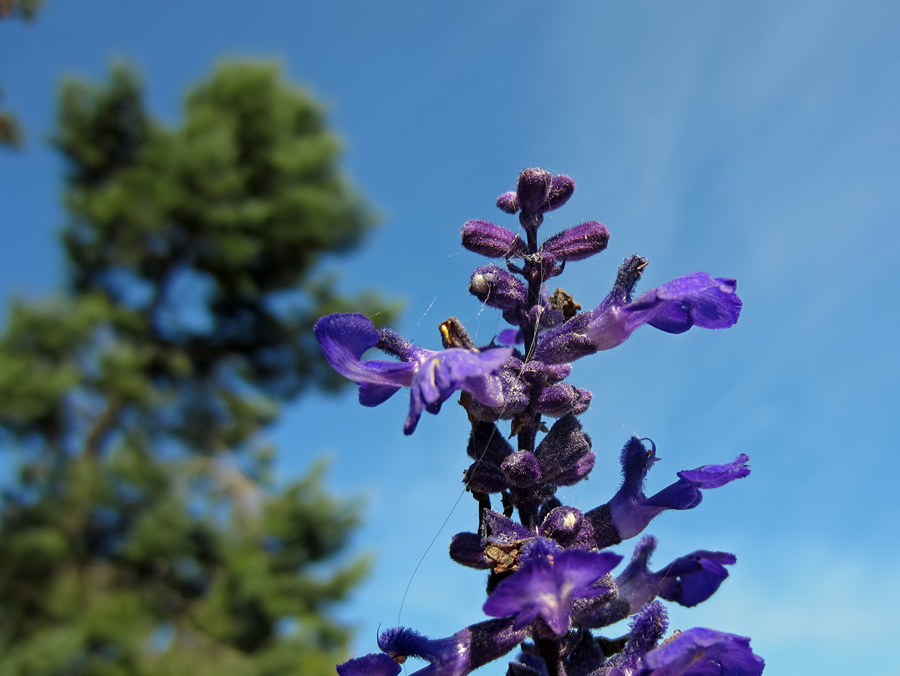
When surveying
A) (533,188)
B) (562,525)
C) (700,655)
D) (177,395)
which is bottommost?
(700,655)

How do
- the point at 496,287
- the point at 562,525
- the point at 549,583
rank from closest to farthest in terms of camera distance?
the point at 549,583 < the point at 562,525 < the point at 496,287

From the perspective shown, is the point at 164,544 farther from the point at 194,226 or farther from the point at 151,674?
the point at 194,226

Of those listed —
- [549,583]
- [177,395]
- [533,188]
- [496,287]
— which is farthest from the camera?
[177,395]

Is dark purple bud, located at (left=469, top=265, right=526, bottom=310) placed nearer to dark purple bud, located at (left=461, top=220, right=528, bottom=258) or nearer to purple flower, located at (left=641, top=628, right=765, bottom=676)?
dark purple bud, located at (left=461, top=220, right=528, bottom=258)

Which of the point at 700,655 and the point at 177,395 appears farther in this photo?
the point at 177,395

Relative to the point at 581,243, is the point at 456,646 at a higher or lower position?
lower

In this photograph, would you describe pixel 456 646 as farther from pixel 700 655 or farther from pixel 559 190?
pixel 559 190

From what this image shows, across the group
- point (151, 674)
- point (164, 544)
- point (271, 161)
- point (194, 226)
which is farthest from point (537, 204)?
point (271, 161)

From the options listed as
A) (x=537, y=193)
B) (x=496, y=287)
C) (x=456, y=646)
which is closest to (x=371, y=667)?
(x=456, y=646)

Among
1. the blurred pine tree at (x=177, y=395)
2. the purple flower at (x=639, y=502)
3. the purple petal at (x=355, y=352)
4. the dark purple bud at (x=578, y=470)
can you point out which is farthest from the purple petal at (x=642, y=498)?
the blurred pine tree at (x=177, y=395)
